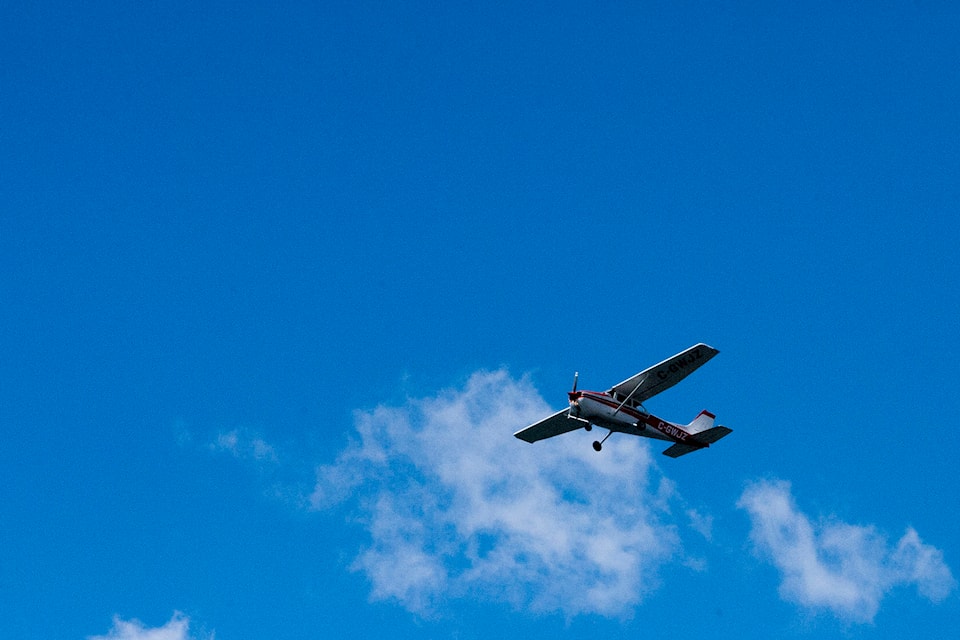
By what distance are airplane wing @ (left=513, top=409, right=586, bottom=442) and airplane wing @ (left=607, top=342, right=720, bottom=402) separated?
3653 mm

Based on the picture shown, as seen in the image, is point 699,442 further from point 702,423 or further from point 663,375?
point 663,375

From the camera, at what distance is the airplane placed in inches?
2359

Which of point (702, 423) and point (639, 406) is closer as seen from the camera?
point (639, 406)

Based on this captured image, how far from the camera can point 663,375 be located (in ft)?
198

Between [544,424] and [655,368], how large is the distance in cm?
833

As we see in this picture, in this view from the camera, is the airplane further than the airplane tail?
No

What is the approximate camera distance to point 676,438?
213 feet

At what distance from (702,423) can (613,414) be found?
790 cm

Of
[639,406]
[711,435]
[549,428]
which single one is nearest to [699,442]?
[711,435]

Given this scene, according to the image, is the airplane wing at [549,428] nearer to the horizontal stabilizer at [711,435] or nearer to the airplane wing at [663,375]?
the airplane wing at [663,375]

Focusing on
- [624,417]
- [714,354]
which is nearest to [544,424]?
[624,417]

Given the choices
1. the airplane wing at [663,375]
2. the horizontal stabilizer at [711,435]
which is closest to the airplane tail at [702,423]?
the horizontal stabilizer at [711,435]

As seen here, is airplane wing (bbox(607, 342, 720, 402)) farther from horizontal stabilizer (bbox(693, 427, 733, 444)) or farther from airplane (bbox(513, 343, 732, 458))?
horizontal stabilizer (bbox(693, 427, 733, 444))

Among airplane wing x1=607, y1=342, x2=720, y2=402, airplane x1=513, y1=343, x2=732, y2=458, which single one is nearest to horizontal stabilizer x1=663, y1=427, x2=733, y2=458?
airplane x1=513, y1=343, x2=732, y2=458
